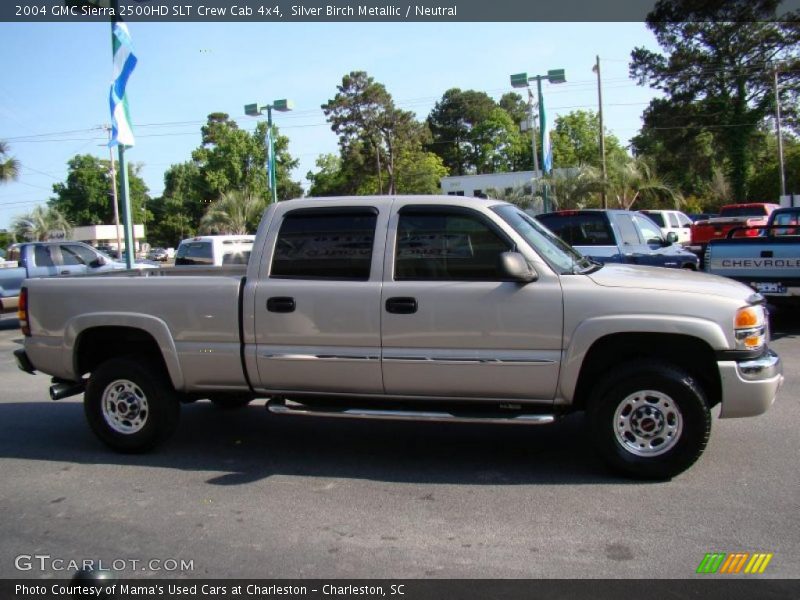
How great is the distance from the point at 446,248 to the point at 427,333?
0.64m

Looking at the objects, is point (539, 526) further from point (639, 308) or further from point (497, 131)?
point (497, 131)

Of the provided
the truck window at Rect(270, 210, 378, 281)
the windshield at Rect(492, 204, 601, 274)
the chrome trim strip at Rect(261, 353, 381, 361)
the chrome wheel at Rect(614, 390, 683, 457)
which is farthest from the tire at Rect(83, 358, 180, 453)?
the chrome wheel at Rect(614, 390, 683, 457)

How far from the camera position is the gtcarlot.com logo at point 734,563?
3764 millimetres

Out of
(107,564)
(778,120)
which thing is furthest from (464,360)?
(778,120)

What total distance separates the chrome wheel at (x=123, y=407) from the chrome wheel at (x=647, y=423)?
145 inches

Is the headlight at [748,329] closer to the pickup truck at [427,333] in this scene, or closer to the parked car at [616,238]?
the pickup truck at [427,333]

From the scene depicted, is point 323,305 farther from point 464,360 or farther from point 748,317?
point 748,317

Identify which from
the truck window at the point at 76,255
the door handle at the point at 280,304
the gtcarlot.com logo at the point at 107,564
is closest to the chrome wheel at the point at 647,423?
the door handle at the point at 280,304

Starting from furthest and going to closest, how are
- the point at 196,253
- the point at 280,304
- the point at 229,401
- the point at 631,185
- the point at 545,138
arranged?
the point at 631,185 < the point at 545,138 < the point at 196,253 < the point at 229,401 < the point at 280,304

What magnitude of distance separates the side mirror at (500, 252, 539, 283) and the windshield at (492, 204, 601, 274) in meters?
0.19

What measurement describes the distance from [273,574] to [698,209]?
4760 cm

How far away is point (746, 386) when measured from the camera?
189 inches

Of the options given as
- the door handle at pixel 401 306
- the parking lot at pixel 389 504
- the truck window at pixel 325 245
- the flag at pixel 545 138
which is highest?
the flag at pixel 545 138

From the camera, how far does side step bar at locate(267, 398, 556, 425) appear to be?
493cm
